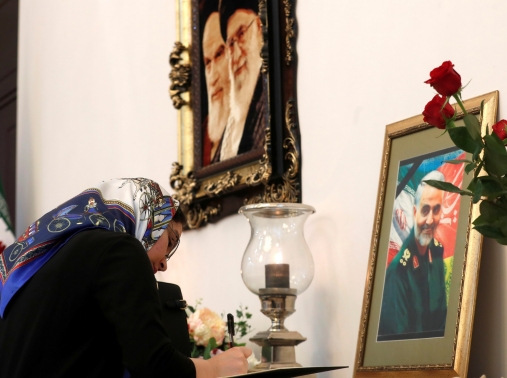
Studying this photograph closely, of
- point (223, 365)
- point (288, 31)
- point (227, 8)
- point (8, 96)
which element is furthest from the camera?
point (8, 96)

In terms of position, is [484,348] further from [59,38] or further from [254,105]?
[59,38]

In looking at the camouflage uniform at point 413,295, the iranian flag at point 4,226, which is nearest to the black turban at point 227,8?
the camouflage uniform at point 413,295

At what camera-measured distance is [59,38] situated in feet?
18.4

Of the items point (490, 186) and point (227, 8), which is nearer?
point (490, 186)

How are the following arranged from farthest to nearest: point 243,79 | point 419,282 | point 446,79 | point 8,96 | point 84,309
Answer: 1. point 8,96
2. point 243,79
3. point 419,282
4. point 84,309
5. point 446,79

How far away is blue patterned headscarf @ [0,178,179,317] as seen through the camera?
83.4 inches

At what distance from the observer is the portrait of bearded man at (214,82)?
3600 mm

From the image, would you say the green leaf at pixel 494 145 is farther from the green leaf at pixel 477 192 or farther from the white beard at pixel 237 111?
the white beard at pixel 237 111

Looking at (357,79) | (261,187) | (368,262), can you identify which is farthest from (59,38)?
(368,262)

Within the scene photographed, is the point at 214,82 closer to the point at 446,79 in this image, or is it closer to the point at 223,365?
the point at 223,365

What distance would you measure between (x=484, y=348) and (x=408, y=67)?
0.94 metres

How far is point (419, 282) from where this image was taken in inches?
94.3

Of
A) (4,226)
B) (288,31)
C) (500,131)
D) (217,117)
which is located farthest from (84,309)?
(4,226)

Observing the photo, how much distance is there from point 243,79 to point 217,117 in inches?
10.4
